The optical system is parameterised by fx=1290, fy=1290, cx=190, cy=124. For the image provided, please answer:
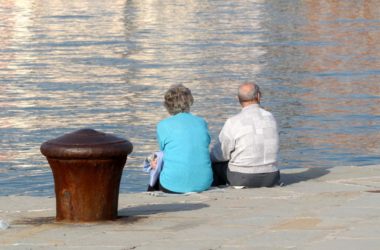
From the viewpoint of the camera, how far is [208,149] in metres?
11.6

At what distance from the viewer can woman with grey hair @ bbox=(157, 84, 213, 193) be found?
11406 millimetres

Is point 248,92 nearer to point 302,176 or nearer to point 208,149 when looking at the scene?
point 208,149

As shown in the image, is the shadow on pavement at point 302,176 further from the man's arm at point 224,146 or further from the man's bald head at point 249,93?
the man's bald head at point 249,93

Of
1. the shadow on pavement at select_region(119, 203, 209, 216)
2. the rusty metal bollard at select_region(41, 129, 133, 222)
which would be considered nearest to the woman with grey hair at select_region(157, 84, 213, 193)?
the shadow on pavement at select_region(119, 203, 209, 216)

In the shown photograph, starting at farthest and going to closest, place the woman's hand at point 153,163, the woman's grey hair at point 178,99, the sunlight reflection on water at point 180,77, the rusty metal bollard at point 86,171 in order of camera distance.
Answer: the sunlight reflection on water at point 180,77
the woman's hand at point 153,163
the woman's grey hair at point 178,99
the rusty metal bollard at point 86,171

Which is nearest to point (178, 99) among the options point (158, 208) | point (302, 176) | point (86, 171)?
point (158, 208)

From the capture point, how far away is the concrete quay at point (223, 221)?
8.59 m

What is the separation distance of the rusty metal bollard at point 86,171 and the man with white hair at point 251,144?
6.97ft

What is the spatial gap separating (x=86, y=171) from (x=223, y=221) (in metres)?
1.08

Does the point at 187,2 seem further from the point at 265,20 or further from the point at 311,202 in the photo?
the point at 311,202

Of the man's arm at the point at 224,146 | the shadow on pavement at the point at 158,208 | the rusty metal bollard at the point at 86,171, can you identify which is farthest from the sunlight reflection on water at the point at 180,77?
the rusty metal bollard at the point at 86,171

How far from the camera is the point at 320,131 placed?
74.4ft

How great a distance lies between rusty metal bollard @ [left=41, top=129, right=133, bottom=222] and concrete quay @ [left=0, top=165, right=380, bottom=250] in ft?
0.44

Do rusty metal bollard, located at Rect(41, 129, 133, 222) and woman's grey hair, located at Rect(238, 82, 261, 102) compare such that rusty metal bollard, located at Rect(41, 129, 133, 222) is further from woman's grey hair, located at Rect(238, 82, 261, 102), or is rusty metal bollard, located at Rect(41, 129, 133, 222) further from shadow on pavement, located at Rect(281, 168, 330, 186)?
shadow on pavement, located at Rect(281, 168, 330, 186)
